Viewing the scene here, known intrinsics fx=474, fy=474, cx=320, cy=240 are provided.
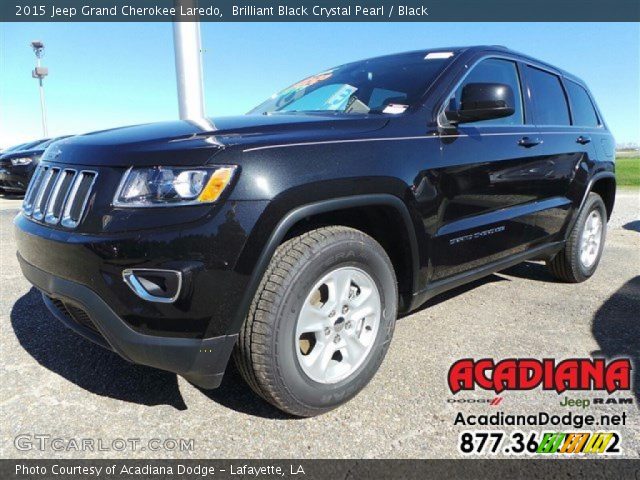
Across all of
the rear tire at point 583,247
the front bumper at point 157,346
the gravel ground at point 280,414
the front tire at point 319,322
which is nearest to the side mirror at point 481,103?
the front tire at point 319,322

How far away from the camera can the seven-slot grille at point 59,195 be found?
75.3 inches

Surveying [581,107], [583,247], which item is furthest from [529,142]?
[583,247]

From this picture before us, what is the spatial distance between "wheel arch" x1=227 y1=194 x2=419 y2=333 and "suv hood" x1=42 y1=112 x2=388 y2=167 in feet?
0.97

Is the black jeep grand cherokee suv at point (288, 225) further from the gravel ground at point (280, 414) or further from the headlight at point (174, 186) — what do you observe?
the gravel ground at point (280, 414)

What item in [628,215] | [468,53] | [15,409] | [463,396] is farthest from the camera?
[628,215]

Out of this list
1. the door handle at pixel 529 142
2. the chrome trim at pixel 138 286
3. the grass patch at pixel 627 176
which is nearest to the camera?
the chrome trim at pixel 138 286

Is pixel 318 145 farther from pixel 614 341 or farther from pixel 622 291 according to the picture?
pixel 622 291

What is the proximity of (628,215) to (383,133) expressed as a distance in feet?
32.6

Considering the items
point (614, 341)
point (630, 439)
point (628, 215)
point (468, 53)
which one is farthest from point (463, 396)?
point (628, 215)

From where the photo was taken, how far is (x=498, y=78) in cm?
326

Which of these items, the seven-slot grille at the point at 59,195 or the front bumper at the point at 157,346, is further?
the seven-slot grille at the point at 59,195

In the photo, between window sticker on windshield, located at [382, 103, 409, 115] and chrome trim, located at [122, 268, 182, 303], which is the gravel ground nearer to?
chrome trim, located at [122, 268, 182, 303]

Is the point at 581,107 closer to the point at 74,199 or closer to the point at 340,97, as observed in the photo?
the point at 340,97

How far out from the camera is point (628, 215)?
32.9ft
